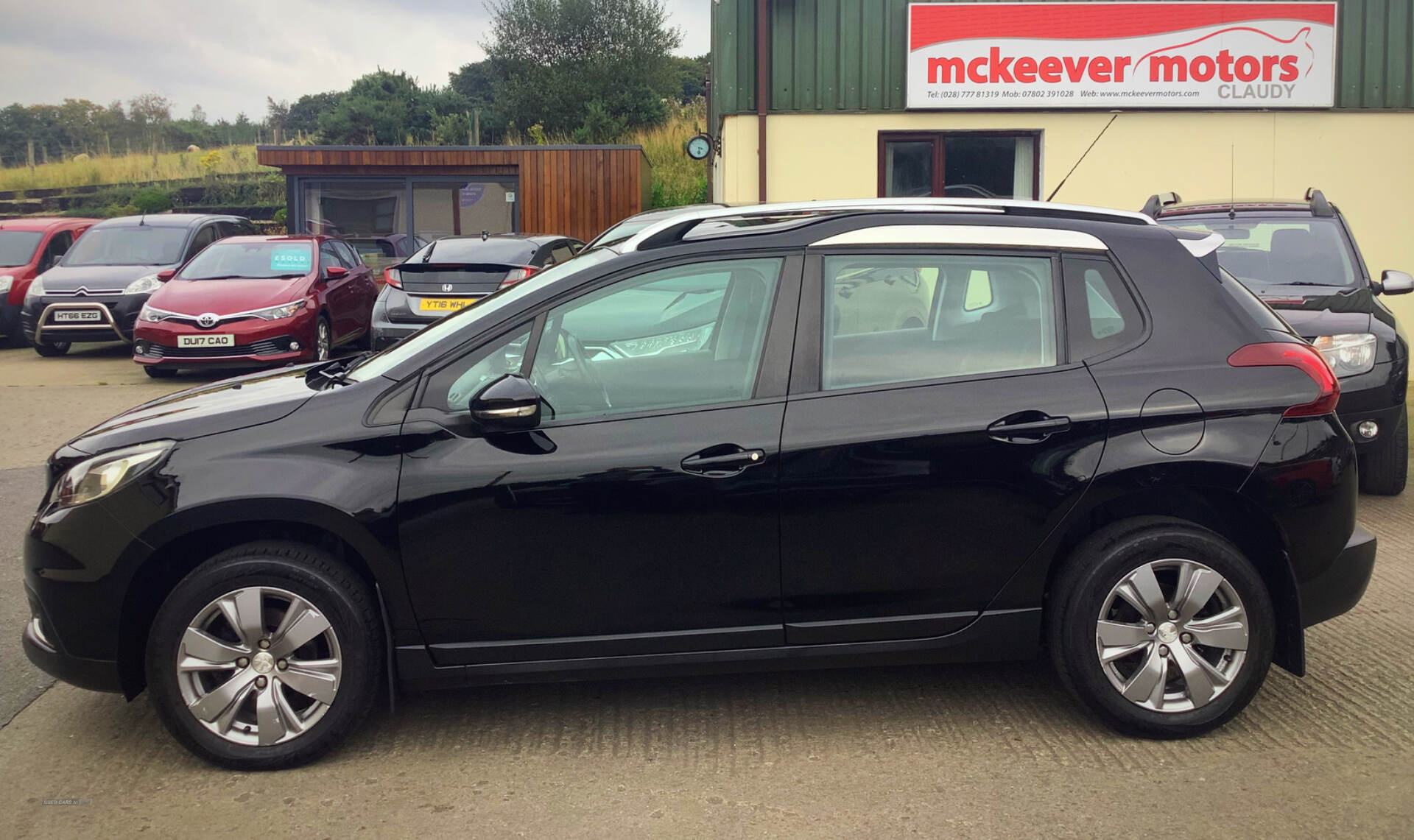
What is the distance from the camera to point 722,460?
365 centimetres

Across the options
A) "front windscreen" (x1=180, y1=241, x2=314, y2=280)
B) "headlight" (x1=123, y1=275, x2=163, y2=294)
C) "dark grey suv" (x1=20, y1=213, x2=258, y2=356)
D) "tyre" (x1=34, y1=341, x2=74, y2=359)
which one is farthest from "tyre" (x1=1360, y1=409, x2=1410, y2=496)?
"tyre" (x1=34, y1=341, x2=74, y2=359)

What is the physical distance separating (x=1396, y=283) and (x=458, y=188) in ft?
58.6

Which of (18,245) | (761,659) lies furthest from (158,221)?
(761,659)

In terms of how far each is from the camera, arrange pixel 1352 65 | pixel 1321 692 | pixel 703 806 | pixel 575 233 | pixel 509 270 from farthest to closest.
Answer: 1. pixel 575 233
2. pixel 1352 65
3. pixel 509 270
4. pixel 1321 692
5. pixel 703 806

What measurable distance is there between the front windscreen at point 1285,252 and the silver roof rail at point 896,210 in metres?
4.27

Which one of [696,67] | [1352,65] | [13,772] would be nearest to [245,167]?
[696,67]

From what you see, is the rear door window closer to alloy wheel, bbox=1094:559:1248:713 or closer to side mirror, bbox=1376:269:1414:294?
alloy wheel, bbox=1094:559:1248:713

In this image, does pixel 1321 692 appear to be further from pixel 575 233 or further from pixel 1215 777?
pixel 575 233

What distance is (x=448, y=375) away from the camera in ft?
12.2

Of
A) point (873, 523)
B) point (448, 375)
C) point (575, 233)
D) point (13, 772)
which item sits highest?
point (575, 233)

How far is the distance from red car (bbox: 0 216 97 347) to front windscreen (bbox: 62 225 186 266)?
30.3 inches

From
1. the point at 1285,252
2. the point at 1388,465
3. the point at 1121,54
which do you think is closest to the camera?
the point at 1388,465

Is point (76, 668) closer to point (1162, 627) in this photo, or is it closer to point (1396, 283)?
point (1162, 627)

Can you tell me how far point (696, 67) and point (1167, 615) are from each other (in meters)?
61.5
